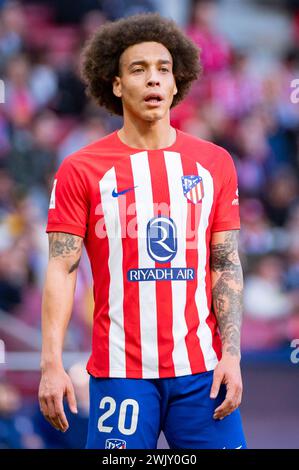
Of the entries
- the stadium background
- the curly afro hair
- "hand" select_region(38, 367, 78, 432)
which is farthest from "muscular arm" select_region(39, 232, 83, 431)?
the stadium background

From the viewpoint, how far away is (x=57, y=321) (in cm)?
362

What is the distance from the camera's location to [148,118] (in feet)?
12.5

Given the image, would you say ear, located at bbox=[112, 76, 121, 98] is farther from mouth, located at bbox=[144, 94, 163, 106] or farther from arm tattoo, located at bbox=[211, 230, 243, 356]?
arm tattoo, located at bbox=[211, 230, 243, 356]

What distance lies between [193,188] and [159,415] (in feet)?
2.72

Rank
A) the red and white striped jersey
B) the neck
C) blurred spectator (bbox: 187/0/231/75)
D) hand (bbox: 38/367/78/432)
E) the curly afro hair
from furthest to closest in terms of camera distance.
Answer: blurred spectator (bbox: 187/0/231/75) → the curly afro hair → the neck → the red and white striped jersey → hand (bbox: 38/367/78/432)

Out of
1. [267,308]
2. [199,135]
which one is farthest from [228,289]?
[199,135]

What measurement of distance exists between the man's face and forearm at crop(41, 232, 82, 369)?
555 millimetres

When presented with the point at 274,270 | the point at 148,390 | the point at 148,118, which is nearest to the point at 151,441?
the point at 148,390

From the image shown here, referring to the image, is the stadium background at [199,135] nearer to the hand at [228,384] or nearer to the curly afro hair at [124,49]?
the curly afro hair at [124,49]

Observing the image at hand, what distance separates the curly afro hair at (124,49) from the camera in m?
3.95

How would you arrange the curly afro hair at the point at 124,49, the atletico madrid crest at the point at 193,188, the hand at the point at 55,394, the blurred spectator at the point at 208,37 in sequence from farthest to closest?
the blurred spectator at the point at 208,37
the curly afro hair at the point at 124,49
the atletico madrid crest at the point at 193,188
the hand at the point at 55,394

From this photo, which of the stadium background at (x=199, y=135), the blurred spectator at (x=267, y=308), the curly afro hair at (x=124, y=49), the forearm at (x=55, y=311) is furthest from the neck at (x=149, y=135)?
the blurred spectator at (x=267, y=308)

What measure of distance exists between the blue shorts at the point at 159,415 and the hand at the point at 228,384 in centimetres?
4

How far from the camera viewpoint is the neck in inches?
151
